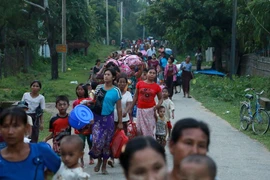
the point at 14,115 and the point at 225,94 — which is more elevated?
the point at 14,115

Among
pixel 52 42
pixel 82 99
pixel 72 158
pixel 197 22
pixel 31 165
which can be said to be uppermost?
pixel 197 22

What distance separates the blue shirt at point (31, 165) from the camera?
13.7 feet

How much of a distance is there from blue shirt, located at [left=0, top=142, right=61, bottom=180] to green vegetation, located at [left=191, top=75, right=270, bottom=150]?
1070 centimetres

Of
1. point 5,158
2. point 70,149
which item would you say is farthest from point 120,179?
point 5,158

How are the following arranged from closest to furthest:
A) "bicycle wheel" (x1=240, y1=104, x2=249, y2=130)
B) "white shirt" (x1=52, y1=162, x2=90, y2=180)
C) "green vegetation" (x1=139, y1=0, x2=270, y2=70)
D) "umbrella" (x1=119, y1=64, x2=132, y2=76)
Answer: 1. "white shirt" (x1=52, y1=162, x2=90, y2=180)
2. "bicycle wheel" (x1=240, y1=104, x2=249, y2=130)
3. "umbrella" (x1=119, y1=64, x2=132, y2=76)
4. "green vegetation" (x1=139, y1=0, x2=270, y2=70)

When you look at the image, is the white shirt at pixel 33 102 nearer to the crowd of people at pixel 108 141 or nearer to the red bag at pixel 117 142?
the crowd of people at pixel 108 141

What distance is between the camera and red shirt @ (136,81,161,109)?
10641mm

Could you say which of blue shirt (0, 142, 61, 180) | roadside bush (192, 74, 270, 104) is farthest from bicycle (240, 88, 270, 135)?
blue shirt (0, 142, 61, 180)

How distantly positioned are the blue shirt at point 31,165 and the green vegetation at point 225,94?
10.7 metres

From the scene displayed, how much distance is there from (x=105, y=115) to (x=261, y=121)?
19.9ft

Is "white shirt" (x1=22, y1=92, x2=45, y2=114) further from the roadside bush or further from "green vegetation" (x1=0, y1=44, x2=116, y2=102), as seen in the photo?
the roadside bush

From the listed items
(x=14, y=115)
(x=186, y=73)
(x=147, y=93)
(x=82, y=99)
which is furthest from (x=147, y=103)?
(x=186, y=73)

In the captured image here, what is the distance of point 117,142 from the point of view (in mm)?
9828

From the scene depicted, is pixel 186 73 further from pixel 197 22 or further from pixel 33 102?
pixel 33 102
